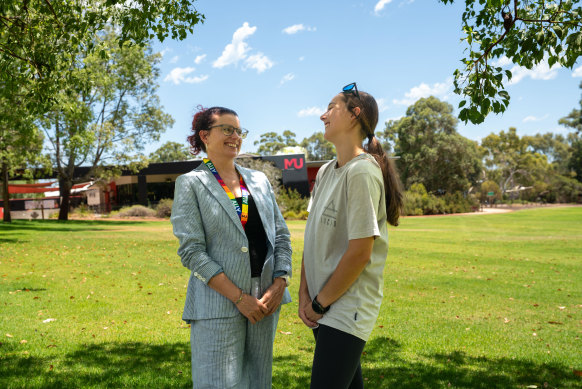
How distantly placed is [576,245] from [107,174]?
98.1ft

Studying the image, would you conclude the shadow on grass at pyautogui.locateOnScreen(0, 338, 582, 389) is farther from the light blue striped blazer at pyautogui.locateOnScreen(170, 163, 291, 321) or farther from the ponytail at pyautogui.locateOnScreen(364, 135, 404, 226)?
the ponytail at pyautogui.locateOnScreen(364, 135, 404, 226)

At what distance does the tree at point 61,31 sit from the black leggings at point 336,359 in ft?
14.3

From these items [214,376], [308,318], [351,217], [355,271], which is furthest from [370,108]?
[214,376]

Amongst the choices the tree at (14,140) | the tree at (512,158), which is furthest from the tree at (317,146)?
the tree at (14,140)

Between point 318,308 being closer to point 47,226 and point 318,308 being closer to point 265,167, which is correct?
point 47,226

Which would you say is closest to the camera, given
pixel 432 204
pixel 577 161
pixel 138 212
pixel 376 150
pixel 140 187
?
pixel 376 150

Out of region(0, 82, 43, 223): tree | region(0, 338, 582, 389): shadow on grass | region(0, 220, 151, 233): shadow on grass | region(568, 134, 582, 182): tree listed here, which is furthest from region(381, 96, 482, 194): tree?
region(0, 338, 582, 389): shadow on grass

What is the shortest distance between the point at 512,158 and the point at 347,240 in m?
76.8

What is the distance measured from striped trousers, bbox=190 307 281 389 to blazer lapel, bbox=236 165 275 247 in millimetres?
535

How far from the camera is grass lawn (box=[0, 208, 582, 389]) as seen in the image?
4.77 metres

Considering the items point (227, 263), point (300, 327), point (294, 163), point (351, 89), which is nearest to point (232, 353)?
point (227, 263)

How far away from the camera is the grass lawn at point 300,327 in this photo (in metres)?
4.77

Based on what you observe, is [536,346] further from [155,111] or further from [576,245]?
[155,111]

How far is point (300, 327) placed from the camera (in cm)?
682
